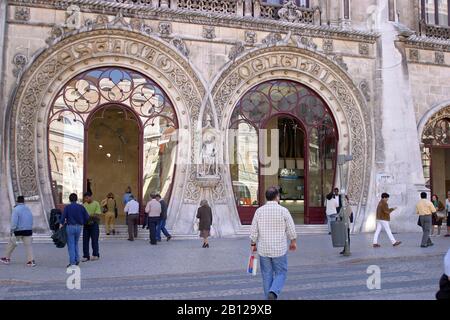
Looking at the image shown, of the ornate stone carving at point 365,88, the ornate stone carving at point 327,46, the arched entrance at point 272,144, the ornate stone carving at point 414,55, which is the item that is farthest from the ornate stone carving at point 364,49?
the arched entrance at point 272,144

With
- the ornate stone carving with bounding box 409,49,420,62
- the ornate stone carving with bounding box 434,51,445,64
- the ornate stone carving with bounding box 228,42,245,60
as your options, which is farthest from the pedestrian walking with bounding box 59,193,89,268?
the ornate stone carving with bounding box 434,51,445,64

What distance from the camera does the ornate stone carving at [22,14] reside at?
17828 millimetres

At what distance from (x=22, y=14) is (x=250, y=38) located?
299 inches

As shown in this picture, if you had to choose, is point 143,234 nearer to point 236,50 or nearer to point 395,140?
point 236,50

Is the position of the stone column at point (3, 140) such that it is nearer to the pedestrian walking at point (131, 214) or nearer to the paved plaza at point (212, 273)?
the paved plaza at point (212, 273)

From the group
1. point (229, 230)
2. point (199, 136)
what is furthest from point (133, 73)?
point (229, 230)

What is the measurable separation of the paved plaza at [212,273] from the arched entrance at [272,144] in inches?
168

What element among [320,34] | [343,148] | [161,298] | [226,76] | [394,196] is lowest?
[161,298]

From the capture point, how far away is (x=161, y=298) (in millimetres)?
8594

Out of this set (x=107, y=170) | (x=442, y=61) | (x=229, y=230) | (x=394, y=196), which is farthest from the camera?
(x=107, y=170)

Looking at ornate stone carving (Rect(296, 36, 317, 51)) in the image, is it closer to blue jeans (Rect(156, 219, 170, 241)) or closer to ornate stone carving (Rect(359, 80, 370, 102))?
ornate stone carving (Rect(359, 80, 370, 102))

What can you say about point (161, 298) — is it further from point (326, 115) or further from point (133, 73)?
point (326, 115)

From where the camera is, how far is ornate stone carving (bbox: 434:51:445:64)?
2338 centimetres

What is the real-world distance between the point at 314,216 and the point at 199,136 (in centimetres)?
551
